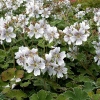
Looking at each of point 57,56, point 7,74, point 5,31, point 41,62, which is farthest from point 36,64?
point 5,31

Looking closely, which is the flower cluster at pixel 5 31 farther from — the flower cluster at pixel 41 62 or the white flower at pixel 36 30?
the flower cluster at pixel 41 62

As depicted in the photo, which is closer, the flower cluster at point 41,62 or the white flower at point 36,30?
the flower cluster at point 41,62

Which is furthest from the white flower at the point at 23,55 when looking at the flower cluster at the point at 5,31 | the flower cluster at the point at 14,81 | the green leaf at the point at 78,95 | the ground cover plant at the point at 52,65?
the green leaf at the point at 78,95

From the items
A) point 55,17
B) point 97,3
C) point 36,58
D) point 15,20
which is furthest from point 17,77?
point 97,3

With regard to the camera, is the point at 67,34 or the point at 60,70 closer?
the point at 60,70

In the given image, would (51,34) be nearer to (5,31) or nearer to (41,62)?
(5,31)

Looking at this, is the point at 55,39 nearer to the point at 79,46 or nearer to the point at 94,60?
the point at 79,46

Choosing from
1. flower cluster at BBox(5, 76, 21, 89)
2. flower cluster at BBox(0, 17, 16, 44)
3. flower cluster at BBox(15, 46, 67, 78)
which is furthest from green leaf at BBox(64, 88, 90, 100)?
flower cluster at BBox(0, 17, 16, 44)

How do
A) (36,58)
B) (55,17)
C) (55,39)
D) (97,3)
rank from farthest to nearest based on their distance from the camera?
(97,3) < (55,17) < (55,39) < (36,58)
